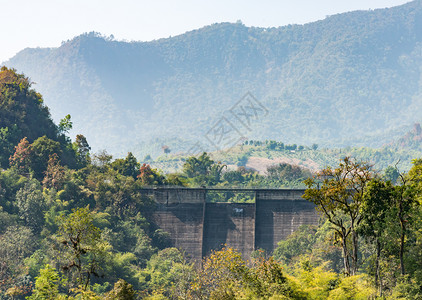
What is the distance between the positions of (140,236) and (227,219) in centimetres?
1490

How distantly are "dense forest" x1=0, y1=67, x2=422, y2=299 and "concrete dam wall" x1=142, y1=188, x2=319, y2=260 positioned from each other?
2.28m

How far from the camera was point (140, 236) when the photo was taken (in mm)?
111375

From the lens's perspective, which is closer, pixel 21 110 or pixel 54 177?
pixel 54 177

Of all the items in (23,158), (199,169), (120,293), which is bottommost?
(120,293)

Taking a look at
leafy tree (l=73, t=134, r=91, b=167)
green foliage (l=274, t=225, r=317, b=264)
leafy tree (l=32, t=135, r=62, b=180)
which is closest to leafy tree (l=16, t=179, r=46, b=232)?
leafy tree (l=32, t=135, r=62, b=180)

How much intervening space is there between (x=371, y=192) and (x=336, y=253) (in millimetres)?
46176

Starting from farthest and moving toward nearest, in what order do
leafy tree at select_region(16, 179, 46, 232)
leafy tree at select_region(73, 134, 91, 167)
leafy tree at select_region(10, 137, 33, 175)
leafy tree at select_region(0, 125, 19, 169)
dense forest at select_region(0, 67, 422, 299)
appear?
1. leafy tree at select_region(73, 134, 91, 167)
2. leafy tree at select_region(0, 125, 19, 169)
3. leafy tree at select_region(10, 137, 33, 175)
4. leafy tree at select_region(16, 179, 46, 232)
5. dense forest at select_region(0, 67, 422, 299)

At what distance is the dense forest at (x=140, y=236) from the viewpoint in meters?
51.8

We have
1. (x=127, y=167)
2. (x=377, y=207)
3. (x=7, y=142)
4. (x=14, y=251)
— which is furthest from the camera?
(x=127, y=167)

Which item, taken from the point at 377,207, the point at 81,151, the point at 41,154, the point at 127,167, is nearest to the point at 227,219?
the point at 127,167

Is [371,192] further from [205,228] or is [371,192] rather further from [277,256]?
[205,228]

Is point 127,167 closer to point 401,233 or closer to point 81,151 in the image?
point 81,151

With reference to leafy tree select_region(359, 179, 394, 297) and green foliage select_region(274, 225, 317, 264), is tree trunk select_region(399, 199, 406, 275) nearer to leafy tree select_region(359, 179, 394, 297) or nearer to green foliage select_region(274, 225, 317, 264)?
leafy tree select_region(359, 179, 394, 297)

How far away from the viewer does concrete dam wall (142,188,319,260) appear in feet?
381
